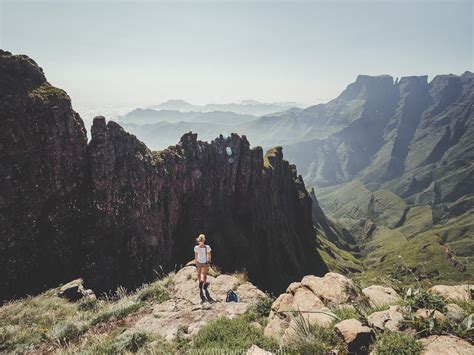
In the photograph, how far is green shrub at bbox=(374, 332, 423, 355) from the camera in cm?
776

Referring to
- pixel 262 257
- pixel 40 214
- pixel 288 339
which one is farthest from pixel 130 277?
pixel 262 257

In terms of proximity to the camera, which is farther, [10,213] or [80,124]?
[80,124]

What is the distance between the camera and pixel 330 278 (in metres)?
15.7

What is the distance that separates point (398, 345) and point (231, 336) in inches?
238

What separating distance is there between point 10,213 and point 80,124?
1762 centimetres

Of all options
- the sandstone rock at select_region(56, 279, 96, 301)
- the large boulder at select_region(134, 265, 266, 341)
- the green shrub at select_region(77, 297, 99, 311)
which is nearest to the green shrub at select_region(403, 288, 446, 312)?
the large boulder at select_region(134, 265, 266, 341)

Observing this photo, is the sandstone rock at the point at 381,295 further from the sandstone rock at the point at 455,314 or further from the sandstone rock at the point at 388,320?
the sandstone rock at the point at 455,314

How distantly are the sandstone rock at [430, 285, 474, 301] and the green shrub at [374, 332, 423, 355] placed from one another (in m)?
2.97

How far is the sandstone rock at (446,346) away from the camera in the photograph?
24.1 feet

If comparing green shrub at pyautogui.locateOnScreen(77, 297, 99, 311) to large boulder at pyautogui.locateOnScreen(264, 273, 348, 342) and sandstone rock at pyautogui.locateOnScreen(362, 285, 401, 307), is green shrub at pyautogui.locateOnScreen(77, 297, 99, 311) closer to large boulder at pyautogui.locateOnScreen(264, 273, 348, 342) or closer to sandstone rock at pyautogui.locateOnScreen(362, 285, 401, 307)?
large boulder at pyautogui.locateOnScreen(264, 273, 348, 342)

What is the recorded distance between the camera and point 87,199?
46969mm

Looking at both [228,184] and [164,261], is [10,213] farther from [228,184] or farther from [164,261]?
[228,184]

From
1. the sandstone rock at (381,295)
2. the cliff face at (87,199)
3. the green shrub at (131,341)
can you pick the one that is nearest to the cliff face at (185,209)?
the cliff face at (87,199)

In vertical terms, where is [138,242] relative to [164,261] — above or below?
above
